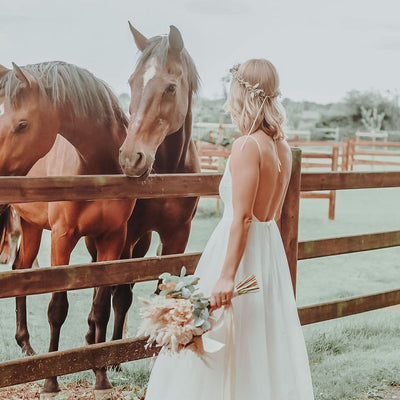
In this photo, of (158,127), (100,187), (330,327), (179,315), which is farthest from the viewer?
(330,327)

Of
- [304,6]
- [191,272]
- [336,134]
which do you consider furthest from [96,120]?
[336,134]

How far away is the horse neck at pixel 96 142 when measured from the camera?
321cm

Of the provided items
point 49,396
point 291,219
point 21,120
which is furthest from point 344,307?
point 21,120

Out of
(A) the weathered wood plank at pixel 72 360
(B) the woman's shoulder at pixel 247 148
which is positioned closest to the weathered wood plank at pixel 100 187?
Answer: (A) the weathered wood plank at pixel 72 360

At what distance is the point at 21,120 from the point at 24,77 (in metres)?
0.21

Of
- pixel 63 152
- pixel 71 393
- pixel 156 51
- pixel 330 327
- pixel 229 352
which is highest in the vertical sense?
pixel 156 51

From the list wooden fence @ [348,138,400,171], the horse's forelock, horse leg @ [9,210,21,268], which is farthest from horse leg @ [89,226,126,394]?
wooden fence @ [348,138,400,171]

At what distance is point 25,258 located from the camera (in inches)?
142

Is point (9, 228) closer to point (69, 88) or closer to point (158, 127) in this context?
point (69, 88)

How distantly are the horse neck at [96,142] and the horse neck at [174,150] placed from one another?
25cm

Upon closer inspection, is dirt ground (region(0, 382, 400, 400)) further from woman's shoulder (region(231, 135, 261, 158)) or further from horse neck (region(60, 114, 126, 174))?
woman's shoulder (region(231, 135, 261, 158))

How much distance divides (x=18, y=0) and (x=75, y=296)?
216 cm

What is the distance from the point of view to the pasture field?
143 inches

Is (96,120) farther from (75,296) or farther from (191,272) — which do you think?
(75,296)
